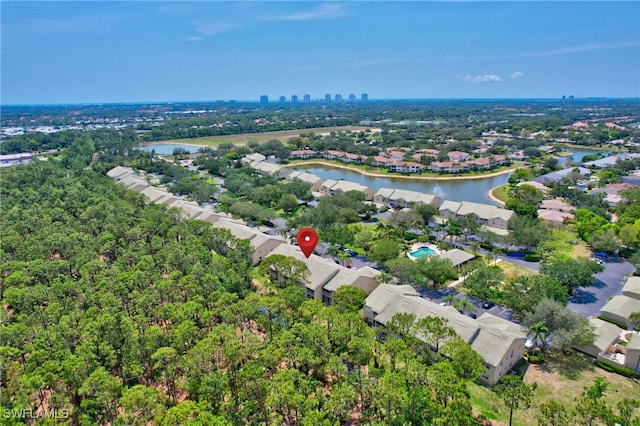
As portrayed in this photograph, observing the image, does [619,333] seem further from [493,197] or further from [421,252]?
[493,197]

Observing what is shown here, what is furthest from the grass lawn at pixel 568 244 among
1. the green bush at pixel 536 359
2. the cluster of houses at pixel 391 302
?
the green bush at pixel 536 359

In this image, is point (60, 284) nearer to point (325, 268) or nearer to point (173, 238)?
point (173, 238)

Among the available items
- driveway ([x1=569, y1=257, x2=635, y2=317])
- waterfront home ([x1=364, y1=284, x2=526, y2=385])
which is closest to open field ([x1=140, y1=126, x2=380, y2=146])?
waterfront home ([x1=364, y1=284, x2=526, y2=385])

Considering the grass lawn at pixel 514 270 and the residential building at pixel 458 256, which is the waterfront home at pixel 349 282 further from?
the grass lawn at pixel 514 270

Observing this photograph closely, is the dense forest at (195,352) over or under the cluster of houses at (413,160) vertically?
under

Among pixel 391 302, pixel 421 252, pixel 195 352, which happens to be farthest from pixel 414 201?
pixel 195 352

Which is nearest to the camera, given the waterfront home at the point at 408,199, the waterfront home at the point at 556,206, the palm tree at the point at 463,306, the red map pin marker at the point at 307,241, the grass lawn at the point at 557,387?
the grass lawn at the point at 557,387

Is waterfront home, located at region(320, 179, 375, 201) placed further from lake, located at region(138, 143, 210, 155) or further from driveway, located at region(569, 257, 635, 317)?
lake, located at region(138, 143, 210, 155)
